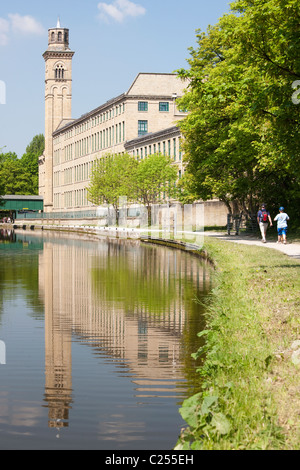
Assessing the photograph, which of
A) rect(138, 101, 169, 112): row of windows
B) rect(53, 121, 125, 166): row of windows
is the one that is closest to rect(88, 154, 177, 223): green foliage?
rect(138, 101, 169, 112): row of windows

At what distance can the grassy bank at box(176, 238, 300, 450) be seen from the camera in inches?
233

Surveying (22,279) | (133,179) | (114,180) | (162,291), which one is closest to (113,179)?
(114,180)

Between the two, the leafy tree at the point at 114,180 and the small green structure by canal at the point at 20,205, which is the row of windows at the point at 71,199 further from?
the leafy tree at the point at 114,180

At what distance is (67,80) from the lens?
168m

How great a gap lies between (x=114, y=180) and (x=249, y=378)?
3295 inches

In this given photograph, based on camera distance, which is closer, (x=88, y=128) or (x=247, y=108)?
(x=247, y=108)

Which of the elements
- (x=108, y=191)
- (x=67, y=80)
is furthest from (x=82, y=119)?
(x=108, y=191)

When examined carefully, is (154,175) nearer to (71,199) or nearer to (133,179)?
(133,179)

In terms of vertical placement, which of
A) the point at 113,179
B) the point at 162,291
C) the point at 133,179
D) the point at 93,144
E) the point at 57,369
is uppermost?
the point at 93,144

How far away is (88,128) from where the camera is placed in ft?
458

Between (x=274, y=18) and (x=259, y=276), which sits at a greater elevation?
(x=274, y=18)

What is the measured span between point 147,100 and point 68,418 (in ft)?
361
